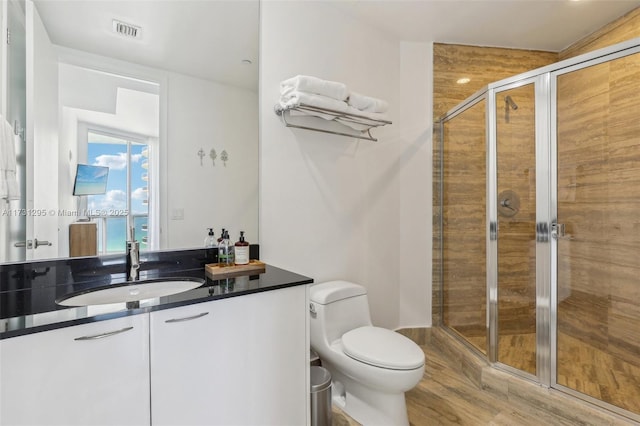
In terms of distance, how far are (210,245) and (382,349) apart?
39.0 inches

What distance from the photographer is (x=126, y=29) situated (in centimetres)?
144

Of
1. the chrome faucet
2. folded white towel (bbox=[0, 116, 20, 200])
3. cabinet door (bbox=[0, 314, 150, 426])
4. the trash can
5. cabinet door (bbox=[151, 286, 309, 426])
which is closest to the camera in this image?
cabinet door (bbox=[0, 314, 150, 426])

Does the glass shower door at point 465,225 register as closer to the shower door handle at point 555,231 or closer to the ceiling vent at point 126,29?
the shower door handle at point 555,231

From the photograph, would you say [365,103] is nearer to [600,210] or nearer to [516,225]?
[516,225]

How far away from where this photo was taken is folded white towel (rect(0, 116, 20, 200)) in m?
1.12

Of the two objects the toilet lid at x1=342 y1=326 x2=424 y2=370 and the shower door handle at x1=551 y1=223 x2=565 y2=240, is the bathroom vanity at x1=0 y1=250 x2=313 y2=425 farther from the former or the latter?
the shower door handle at x1=551 y1=223 x2=565 y2=240

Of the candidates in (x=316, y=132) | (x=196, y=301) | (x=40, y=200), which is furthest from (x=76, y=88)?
(x=316, y=132)

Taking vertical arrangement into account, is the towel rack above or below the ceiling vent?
below

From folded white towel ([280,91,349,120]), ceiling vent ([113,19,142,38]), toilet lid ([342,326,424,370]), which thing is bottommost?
toilet lid ([342,326,424,370])

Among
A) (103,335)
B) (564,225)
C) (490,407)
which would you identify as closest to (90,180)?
(103,335)

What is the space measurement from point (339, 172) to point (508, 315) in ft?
4.71

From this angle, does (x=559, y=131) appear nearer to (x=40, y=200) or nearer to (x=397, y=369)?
(x=397, y=369)

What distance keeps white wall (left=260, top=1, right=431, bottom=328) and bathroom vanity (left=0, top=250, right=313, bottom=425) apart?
62cm

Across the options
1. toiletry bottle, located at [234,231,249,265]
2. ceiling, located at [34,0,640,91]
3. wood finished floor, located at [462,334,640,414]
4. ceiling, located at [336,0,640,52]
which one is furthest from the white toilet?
ceiling, located at [336,0,640,52]
